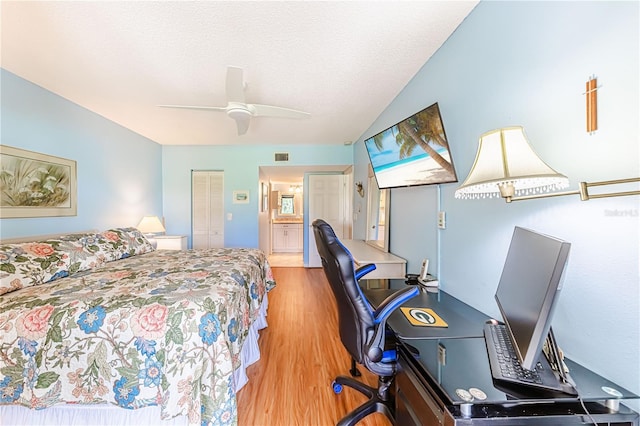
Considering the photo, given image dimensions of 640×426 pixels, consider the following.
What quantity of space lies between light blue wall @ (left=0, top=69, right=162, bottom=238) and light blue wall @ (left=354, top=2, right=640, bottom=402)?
3599 millimetres

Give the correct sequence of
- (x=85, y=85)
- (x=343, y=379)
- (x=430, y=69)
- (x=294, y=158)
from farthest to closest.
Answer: (x=294, y=158), (x=85, y=85), (x=430, y=69), (x=343, y=379)

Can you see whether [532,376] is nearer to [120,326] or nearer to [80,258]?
[120,326]

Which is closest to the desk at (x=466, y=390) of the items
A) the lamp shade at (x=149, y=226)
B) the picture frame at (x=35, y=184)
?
the picture frame at (x=35, y=184)

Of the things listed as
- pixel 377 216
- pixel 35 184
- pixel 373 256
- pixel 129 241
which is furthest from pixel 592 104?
pixel 35 184

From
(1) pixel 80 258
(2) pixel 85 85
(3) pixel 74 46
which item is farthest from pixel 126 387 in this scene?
(2) pixel 85 85

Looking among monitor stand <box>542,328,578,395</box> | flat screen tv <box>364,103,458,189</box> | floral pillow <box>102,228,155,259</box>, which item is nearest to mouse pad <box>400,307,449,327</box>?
monitor stand <box>542,328,578,395</box>

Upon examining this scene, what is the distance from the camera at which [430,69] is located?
191 cm

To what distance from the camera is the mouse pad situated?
123cm

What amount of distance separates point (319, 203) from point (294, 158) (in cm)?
110

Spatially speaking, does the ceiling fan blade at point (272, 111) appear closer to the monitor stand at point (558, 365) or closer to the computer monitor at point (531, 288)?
the computer monitor at point (531, 288)

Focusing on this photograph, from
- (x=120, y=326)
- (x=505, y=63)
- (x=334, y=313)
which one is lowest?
(x=334, y=313)

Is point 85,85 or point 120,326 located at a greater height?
point 85,85

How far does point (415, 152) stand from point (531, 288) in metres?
1.30

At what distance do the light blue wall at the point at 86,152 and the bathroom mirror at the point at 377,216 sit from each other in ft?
11.1
